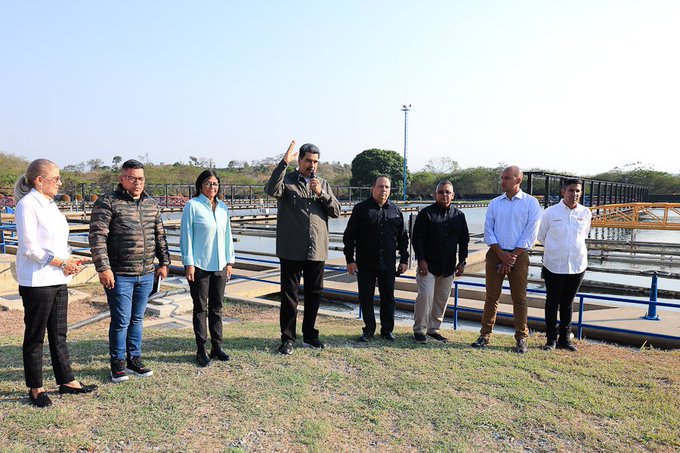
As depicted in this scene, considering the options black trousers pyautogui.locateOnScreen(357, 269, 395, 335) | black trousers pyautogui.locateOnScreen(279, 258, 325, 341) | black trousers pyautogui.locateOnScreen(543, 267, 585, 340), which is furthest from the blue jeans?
black trousers pyautogui.locateOnScreen(543, 267, 585, 340)

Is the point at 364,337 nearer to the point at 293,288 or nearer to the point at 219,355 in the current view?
the point at 293,288

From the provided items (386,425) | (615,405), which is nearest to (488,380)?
(615,405)

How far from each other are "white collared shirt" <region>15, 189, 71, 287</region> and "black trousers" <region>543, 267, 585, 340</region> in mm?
4104

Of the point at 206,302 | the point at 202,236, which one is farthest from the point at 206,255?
the point at 206,302

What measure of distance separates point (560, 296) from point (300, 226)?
8.55ft

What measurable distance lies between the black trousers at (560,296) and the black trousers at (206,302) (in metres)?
3.03

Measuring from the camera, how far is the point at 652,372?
4168 millimetres

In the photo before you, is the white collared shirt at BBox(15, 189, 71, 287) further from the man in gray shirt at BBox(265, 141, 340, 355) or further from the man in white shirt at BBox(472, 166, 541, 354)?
the man in white shirt at BBox(472, 166, 541, 354)

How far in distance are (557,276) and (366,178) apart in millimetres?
67816

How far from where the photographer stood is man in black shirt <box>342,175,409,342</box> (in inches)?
188

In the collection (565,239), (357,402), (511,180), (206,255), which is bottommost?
(357,402)

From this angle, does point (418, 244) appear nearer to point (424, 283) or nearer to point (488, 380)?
point (424, 283)

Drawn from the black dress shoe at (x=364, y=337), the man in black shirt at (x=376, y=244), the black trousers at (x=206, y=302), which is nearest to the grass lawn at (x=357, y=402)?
the black dress shoe at (x=364, y=337)

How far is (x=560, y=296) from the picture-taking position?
4.80 meters
